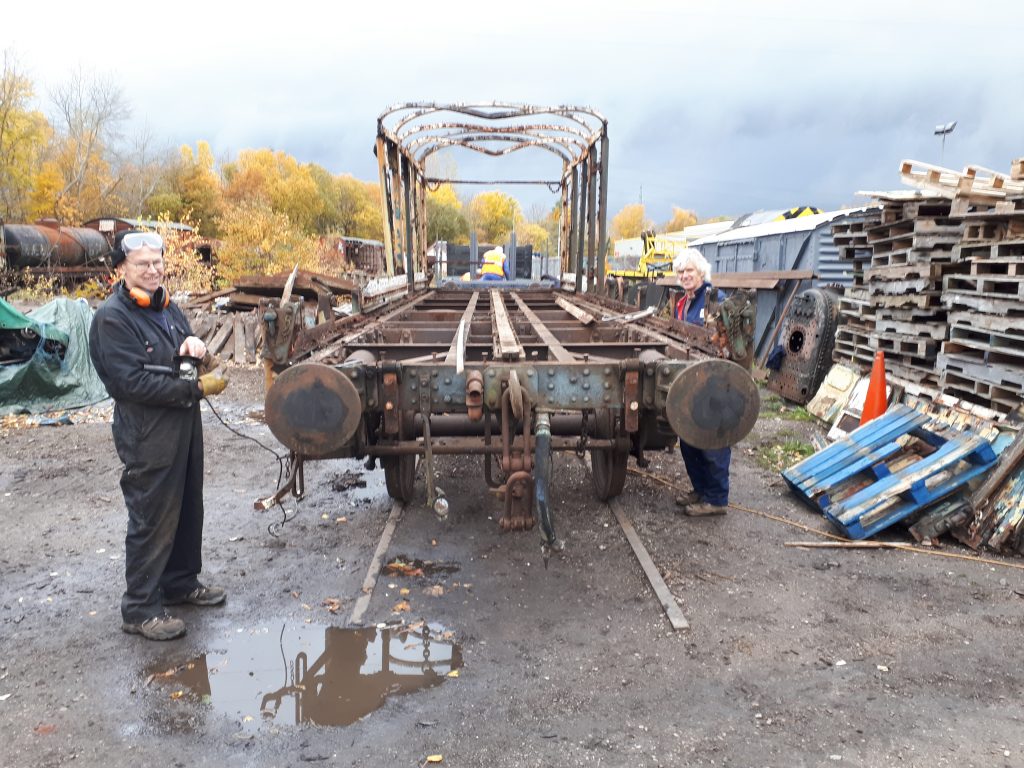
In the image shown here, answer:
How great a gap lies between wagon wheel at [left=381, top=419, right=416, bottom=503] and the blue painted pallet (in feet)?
9.54

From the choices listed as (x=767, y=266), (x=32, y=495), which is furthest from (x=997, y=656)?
(x=767, y=266)

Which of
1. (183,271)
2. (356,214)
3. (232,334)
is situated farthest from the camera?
(356,214)

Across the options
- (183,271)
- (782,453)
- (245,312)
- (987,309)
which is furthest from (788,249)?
(183,271)

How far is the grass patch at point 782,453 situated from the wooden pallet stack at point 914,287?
1.09 m

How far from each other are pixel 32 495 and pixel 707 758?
563 cm

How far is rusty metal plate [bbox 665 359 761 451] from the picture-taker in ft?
11.3

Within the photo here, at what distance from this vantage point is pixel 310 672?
3.23 metres

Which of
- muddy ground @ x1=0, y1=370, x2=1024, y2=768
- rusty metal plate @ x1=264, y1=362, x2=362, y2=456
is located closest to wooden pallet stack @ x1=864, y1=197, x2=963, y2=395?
muddy ground @ x1=0, y1=370, x2=1024, y2=768

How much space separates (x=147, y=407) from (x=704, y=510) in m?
3.67

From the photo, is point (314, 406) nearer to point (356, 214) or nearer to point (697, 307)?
point (697, 307)

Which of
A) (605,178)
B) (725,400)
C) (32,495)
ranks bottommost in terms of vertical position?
(32,495)

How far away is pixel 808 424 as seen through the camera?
26.4 ft

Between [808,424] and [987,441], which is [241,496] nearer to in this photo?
[987,441]

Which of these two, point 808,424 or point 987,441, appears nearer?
point 987,441
